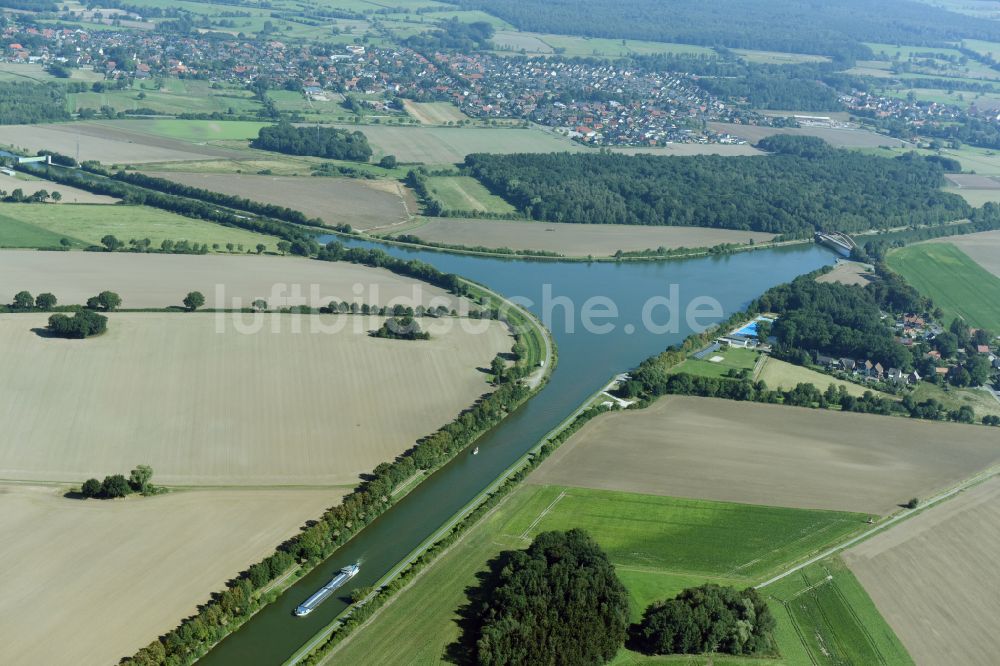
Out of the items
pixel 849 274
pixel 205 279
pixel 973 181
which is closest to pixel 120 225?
pixel 205 279

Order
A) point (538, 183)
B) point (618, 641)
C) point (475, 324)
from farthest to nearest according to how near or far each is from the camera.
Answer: point (538, 183), point (475, 324), point (618, 641)

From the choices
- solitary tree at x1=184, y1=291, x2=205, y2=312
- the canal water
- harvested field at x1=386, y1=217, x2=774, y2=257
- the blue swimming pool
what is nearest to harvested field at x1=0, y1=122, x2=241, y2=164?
harvested field at x1=386, y1=217, x2=774, y2=257

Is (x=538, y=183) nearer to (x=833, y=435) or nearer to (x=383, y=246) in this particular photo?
(x=383, y=246)

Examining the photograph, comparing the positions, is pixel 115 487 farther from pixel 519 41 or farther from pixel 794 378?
pixel 519 41

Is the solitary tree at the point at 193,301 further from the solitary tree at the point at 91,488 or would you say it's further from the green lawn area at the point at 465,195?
the green lawn area at the point at 465,195

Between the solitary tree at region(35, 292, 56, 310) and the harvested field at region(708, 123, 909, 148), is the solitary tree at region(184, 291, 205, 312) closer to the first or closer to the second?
the solitary tree at region(35, 292, 56, 310)

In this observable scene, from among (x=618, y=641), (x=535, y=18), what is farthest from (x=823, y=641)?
(x=535, y=18)

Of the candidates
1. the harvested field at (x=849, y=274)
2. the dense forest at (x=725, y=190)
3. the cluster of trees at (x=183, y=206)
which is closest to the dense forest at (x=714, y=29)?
the dense forest at (x=725, y=190)
